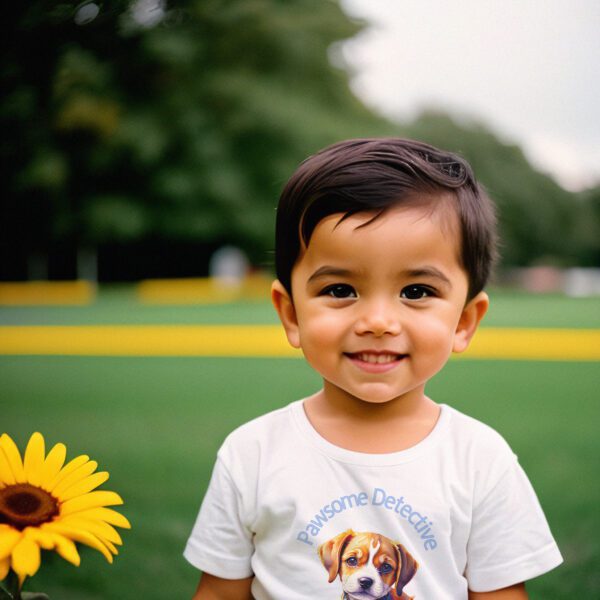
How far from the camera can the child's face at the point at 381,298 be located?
1.37 metres

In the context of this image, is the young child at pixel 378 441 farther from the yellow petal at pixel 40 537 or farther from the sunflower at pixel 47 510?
the yellow petal at pixel 40 537

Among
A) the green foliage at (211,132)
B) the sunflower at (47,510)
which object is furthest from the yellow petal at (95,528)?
the green foliage at (211,132)

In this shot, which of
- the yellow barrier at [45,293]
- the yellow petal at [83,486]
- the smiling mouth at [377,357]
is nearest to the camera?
the yellow petal at [83,486]

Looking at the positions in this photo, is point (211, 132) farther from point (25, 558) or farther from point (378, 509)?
point (25, 558)

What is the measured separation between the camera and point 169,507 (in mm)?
2877

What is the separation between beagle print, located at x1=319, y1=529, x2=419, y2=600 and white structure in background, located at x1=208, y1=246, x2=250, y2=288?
22294mm

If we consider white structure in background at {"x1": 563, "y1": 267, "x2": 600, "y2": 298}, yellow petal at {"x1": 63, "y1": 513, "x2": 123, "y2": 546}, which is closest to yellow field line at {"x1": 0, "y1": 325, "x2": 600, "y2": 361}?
yellow petal at {"x1": 63, "y1": 513, "x2": 123, "y2": 546}

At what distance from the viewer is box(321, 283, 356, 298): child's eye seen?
1.42 meters

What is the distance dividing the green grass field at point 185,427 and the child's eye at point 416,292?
1.16m

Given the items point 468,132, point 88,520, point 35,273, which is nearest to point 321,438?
point 88,520

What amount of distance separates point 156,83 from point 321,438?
17.8 metres

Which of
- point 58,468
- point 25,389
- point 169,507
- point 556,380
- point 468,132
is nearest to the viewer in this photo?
point 58,468

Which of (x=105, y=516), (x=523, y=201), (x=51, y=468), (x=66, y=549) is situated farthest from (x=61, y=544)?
(x=523, y=201)

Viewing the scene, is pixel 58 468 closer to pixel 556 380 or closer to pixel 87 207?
pixel 556 380
